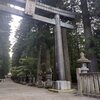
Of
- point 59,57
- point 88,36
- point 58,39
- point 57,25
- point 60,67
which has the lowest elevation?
point 60,67

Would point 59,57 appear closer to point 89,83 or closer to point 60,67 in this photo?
point 60,67

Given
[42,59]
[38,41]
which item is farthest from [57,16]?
[42,59]

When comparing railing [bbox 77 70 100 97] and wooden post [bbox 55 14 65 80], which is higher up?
wooden post [bbox 55 14 65 80]

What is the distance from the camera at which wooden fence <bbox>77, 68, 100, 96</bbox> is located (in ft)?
25.9

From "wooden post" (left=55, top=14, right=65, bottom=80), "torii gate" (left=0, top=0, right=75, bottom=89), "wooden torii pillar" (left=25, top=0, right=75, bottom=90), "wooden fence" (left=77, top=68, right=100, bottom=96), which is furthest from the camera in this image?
"wooden post" (left=55, top=14, right=65, bottom=80)

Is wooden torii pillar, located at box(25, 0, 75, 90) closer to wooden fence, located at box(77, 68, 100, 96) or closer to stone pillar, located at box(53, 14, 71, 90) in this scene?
stone pillar, located at box(53, 14, 71, 90)

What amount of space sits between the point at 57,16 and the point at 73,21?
1.86 meters

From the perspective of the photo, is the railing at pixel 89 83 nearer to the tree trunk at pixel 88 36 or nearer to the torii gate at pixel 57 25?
the torii gate at pixel 57 25

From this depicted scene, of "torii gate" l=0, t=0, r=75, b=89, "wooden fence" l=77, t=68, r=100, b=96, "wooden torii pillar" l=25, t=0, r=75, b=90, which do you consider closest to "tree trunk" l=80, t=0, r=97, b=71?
"wooden torii pillar" l=25, t=0, r=75, b=90

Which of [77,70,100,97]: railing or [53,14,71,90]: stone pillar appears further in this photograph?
[53,14,71,90]: stone pillar

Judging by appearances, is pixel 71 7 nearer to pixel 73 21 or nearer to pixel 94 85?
pixel 73 21

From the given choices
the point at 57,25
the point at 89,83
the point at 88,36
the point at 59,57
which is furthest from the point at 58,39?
the point at 89,83

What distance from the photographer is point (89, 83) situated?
8352 millimetres

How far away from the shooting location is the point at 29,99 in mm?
7570
